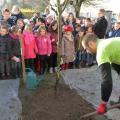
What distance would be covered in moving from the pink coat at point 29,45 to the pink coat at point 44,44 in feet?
0.47

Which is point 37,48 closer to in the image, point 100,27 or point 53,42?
point 53,42

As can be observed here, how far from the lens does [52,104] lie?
20.7 feet

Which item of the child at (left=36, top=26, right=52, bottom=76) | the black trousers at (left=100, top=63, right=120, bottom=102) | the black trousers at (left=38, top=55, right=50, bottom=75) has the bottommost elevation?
the black trousers at (left=38, top=55, right=50, bottom=75)

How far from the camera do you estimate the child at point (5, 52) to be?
26.0 ft

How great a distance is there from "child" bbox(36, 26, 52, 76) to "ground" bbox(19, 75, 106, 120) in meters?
1.49

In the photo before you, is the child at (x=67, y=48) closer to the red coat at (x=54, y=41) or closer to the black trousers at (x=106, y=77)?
the red coat at (x=54, y=41)

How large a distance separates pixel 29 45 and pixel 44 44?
15.3 inches

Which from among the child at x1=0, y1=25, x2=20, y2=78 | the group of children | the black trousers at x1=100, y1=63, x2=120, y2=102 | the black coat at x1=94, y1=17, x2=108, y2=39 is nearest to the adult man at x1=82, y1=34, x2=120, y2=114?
the black trousers at x1=100, y1=63, x2=120, y2=102

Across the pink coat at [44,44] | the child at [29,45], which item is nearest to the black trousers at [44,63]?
the pink coat at [44,44]

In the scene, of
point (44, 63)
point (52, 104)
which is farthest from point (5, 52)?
point (52, 104)

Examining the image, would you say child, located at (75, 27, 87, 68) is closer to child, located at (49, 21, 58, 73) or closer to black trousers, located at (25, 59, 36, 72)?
child, located at (49, 21, 58, 73)

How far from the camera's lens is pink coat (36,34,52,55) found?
862cm

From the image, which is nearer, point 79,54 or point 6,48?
point 6,48

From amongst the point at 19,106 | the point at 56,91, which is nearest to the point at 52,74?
the point at 56,91
